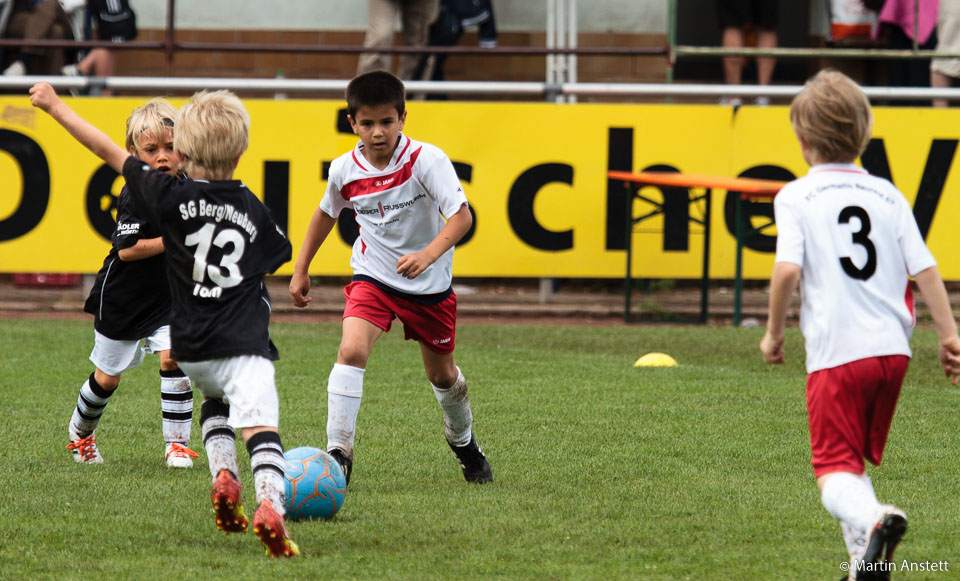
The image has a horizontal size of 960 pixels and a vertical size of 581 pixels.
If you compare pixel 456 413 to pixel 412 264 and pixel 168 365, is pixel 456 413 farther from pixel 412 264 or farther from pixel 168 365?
pixel 168 365

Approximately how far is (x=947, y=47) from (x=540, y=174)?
424 centimetres


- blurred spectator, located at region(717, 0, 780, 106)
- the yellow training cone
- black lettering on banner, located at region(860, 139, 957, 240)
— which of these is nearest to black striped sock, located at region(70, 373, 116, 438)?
the yellow training cone

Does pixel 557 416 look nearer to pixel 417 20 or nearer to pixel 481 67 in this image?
Answer: pixel 417 20

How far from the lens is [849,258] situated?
11.8ft

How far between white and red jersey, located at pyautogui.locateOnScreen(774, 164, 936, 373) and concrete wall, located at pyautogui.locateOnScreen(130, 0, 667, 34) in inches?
422

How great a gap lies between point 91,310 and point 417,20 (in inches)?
298

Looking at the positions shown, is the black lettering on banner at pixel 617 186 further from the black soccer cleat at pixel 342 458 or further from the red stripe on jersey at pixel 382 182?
the black soccer cleat at pixel 342 458

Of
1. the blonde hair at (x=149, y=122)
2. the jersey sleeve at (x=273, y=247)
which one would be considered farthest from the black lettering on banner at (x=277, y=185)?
the jersey sleeve at (x=273, y=247)

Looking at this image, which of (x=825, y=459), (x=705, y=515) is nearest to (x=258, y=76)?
(x=705, y=515)

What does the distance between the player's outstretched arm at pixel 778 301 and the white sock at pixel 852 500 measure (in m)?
0.41

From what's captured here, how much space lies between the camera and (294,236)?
11297 mm

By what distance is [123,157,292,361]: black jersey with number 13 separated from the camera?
4031 mm

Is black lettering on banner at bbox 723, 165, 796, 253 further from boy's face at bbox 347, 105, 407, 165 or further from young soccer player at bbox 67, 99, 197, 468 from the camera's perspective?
young soccer player at bbox 67, 99, 197, 468

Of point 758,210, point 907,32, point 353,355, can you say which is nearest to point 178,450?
point 353,355
